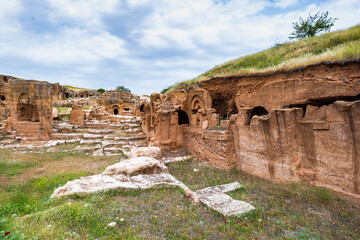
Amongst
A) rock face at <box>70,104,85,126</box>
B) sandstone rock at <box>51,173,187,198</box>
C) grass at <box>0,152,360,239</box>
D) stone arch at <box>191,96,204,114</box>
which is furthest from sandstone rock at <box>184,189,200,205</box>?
rock face at <box>70,104,85,126</box>

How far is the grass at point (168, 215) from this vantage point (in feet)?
10.5

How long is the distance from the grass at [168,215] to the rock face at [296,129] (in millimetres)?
571

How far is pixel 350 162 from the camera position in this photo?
446 centimetres

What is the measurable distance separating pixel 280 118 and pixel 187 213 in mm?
3995

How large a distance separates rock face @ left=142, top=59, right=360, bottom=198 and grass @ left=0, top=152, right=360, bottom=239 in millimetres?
571

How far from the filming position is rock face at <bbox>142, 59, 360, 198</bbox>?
4.58m

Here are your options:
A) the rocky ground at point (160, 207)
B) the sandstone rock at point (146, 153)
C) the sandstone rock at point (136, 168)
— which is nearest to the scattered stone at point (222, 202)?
the rocky ground at point (160, 207)

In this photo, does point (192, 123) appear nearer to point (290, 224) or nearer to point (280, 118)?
point (280, 118)

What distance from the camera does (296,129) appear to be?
18.2 ft

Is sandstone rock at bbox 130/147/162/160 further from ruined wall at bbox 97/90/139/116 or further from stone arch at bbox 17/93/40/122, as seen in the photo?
ruined wall at bbox 97/90/139/116

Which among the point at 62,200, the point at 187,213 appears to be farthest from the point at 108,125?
the point at 187,213

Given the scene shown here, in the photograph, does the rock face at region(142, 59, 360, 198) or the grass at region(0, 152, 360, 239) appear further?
the rock face at region(142, 59, 360, 198)

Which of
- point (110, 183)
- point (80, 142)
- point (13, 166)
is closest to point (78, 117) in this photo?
point (80, 142)

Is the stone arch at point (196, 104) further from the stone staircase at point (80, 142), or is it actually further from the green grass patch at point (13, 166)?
the green grass patch at point (13, 166)
